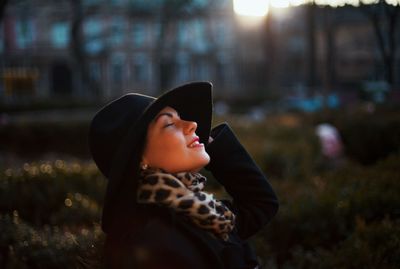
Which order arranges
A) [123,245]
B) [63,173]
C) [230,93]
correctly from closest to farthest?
[123,245]
[63,173]
[230,93]

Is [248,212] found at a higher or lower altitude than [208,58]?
higher

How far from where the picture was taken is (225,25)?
4125cm

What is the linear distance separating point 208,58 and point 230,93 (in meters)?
14.6

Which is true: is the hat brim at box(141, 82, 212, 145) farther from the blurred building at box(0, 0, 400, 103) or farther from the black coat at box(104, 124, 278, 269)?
the blurred building at box(0, 0, 400, 103)

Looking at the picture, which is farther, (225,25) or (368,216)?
(225,25)

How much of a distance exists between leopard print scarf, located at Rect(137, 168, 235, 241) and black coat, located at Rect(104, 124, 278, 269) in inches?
1.4

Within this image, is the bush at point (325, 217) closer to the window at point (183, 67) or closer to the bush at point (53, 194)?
the bush at point (53, 194)

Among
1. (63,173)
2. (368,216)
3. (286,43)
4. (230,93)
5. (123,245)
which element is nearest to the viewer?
(123,245)

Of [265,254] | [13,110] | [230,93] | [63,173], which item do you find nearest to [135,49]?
Result: [230,93]

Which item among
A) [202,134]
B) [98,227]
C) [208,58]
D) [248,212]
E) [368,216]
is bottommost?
[208,58]

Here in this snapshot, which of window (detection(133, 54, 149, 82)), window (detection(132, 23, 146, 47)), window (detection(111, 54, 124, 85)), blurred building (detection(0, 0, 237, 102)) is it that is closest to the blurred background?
blurred building (detection(0, 0, 237, 102))

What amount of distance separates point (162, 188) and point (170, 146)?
165mm

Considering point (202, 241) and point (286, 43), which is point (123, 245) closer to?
point (202, 241)

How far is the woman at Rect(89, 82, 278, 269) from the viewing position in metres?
1.74
